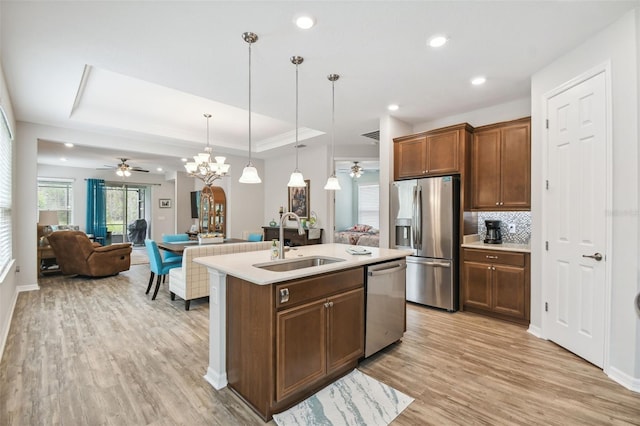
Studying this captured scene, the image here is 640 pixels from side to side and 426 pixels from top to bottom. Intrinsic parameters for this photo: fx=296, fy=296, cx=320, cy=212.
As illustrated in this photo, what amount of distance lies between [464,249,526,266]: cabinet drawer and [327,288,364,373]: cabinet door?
6.74 ft

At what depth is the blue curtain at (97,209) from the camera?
9297mm

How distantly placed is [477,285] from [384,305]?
175 cm

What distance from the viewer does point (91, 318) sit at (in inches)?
142

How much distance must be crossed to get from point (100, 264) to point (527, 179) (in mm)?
7154

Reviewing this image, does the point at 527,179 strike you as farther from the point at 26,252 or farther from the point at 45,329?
the point at 26,252

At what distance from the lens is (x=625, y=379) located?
2203 millimetres

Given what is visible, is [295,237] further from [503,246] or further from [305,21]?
[305,21]

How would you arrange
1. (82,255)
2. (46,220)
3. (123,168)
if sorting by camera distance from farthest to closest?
(123,168)
(46,220)
(82,255)

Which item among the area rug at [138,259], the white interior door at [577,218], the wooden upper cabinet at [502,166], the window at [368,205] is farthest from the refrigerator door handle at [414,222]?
the area rug at [138,259]

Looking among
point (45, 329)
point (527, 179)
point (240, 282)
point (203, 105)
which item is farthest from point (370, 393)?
point (203, 105)

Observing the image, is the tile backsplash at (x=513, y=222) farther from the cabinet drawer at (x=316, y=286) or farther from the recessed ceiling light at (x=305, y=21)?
the recessed ceiling light at (x=305, y=21)

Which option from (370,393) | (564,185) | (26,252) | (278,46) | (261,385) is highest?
(278,46)

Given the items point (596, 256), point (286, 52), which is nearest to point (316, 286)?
point (286, 52)

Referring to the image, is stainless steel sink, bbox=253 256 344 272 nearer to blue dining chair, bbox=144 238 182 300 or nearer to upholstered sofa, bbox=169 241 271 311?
upholstered sofa, bbox=169 241 271 311
